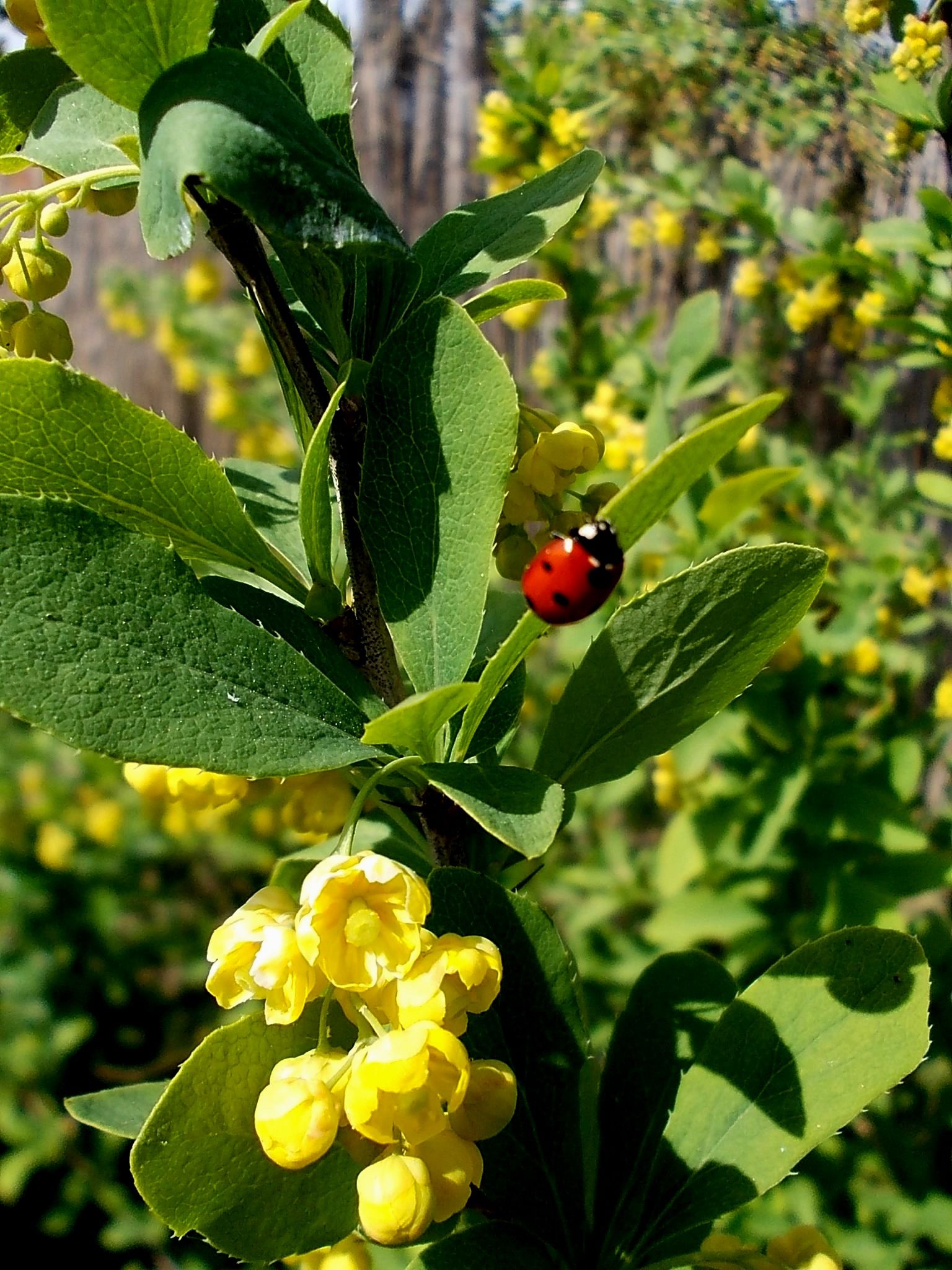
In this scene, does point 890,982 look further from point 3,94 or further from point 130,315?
point 130,315

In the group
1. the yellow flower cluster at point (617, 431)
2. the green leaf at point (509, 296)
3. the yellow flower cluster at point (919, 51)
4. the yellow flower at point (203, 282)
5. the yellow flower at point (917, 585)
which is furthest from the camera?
the yellow flower at point (203, 282)

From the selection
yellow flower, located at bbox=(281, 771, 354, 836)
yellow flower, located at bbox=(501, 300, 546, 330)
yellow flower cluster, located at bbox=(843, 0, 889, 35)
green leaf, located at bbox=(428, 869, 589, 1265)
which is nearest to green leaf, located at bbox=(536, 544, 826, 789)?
green leaf, located at bbox=(428, 869, 589, 1265)

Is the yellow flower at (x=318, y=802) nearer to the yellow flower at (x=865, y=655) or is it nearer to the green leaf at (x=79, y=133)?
the green leaf at (x=79, y=133)

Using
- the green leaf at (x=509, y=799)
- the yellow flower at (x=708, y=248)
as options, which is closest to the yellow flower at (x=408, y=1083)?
the green leaf at (x=509, y=799)

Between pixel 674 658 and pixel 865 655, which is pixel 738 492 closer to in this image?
pixel 674 658

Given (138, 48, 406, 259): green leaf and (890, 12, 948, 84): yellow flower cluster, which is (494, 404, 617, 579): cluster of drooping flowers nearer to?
(138, 48, 406, 259): green leaf

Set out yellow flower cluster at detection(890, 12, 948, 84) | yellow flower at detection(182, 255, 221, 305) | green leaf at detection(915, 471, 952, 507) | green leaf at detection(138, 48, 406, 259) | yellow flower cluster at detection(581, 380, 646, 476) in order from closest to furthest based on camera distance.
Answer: green leaf at detection(138, 48, 406, 259) → yellow flower cluster at detection(890, 12, 948, 84) → green leaf at detection(915, 471, 952, 507) → yellow flower cluster at detection(581, 380, 646, 476) → yellow flower at detection(182, 255, 221, 305)

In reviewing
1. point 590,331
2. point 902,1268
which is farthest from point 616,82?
point 902,1268
